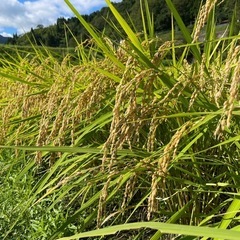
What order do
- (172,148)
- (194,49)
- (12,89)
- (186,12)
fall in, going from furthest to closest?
(186,12) < (12,89) < (194,49) < (172,148)

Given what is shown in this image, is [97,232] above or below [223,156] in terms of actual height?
above

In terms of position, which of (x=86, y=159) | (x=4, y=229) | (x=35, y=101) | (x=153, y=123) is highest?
(x=35, y=101)

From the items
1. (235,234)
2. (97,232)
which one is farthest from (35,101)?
(235,234)

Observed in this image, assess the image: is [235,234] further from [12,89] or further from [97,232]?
[12,89]

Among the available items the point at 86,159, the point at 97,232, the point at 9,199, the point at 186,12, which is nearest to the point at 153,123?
the point at 97,232

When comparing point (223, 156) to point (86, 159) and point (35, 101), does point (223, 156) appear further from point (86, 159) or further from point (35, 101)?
point (35, 101)

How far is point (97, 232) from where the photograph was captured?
2.32 feet

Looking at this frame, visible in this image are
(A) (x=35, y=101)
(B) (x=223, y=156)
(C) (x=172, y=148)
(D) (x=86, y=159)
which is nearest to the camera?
(C) (x=172, y=148)

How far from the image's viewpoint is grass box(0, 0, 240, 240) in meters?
0.98

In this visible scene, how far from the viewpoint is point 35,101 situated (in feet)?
7.51

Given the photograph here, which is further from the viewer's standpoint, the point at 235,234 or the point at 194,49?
the point at 194,49

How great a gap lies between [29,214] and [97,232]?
5.03 ft

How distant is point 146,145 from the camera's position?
1.76m

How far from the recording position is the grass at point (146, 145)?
38.6 inches
